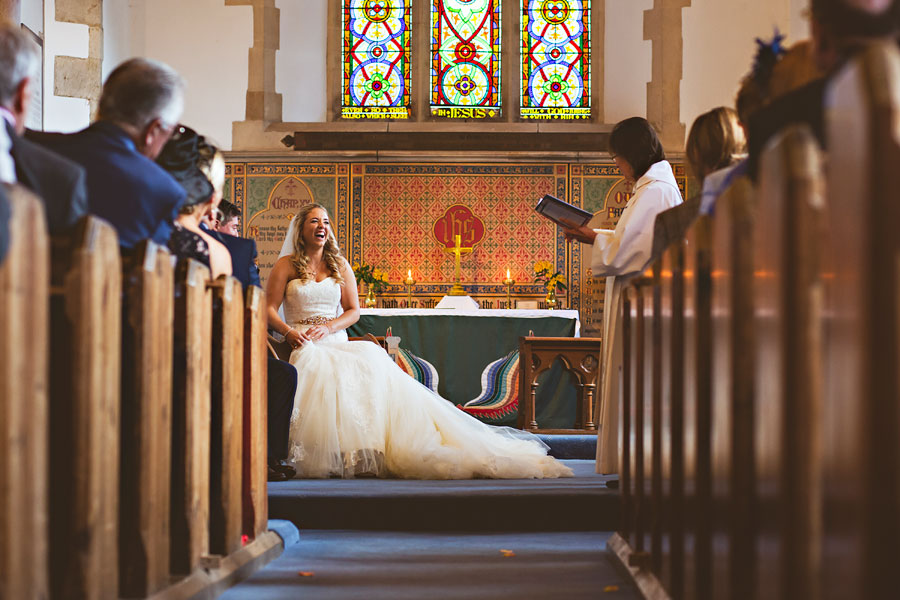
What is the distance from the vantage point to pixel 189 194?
284cm

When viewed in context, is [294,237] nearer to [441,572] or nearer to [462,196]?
[441,572]

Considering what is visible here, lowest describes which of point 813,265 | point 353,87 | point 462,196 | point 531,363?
point 531,363

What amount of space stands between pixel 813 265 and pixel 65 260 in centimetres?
128

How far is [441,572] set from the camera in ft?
9.32

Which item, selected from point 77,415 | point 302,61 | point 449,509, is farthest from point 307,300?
point 302,61

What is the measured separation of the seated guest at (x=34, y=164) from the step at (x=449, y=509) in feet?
6.62

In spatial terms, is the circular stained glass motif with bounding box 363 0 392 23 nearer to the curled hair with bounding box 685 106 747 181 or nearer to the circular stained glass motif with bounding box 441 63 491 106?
the circular stained glass motif with bounding box 441 63 491 106

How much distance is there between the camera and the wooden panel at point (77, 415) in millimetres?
1752

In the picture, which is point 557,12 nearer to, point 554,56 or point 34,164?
point 554,56

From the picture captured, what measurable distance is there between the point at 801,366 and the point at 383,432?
Answer: 339 cm

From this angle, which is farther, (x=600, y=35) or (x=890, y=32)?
Answer: (x=600, y=35)

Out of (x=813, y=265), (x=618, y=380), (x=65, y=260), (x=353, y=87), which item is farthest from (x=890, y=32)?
(x=353, y=87)

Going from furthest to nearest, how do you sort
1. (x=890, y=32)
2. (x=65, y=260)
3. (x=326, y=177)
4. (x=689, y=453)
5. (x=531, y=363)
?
(x=326, y=177) < (x=531, y=363) < (x=689, y=453) < (x=65, y=260) < (x=890, y=32)

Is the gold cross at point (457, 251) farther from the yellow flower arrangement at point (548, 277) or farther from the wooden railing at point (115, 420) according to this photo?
the wooden railing at point (115, 420)
